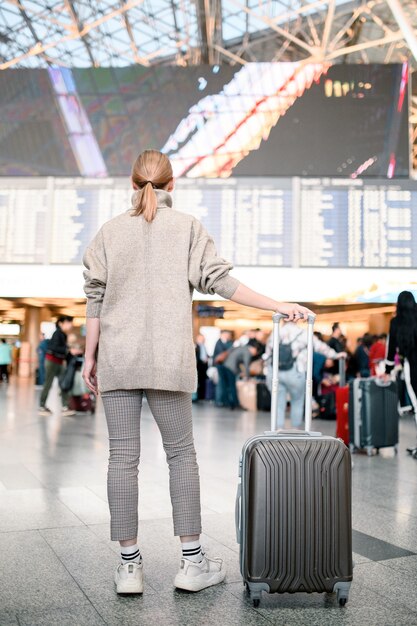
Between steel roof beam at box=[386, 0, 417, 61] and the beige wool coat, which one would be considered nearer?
the beige wool coat

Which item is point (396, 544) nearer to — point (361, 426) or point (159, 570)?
point (159, 570)


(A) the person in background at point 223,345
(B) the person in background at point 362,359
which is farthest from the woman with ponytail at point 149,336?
(A) the person in background at point 223,345

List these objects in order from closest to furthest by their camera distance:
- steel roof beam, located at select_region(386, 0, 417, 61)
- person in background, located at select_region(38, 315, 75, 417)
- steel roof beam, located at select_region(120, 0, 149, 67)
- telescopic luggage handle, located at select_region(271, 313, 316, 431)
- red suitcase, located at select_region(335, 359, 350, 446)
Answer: telescopic luggage handle, located at select_region(271, 313, 316, 431) < red suitcase, located at select_region(335, 359, 350, 446) < person in background, located at select_region(38, 315, 75, 417) < steel roof beam, located at select_region(386, 0, 417, 61) < steel roof beam, located at select_region(120, 0, 149, 67)

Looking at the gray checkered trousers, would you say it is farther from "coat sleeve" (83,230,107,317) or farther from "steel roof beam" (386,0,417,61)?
"steel roof beam" (386,0,417,61)

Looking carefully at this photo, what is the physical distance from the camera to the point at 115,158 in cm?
1211

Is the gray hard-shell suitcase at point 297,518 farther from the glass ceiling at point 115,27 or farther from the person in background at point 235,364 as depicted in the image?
the glass ceiling at point 115,27

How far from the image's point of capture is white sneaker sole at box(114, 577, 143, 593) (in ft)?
6.85

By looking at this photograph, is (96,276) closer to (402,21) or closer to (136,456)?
(136,456)

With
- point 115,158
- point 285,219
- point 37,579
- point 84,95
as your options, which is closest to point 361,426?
point 37,579

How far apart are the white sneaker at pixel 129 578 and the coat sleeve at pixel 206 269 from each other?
3.35 ft

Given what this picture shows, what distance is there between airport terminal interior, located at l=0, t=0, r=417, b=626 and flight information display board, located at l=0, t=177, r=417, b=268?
0.14 ft

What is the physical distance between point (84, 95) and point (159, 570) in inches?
453

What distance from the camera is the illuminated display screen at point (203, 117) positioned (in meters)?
12.0

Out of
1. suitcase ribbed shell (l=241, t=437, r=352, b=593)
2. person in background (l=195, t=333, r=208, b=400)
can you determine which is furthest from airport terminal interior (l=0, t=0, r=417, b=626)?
person in background (l=195, t=333, r=208, b=400)
